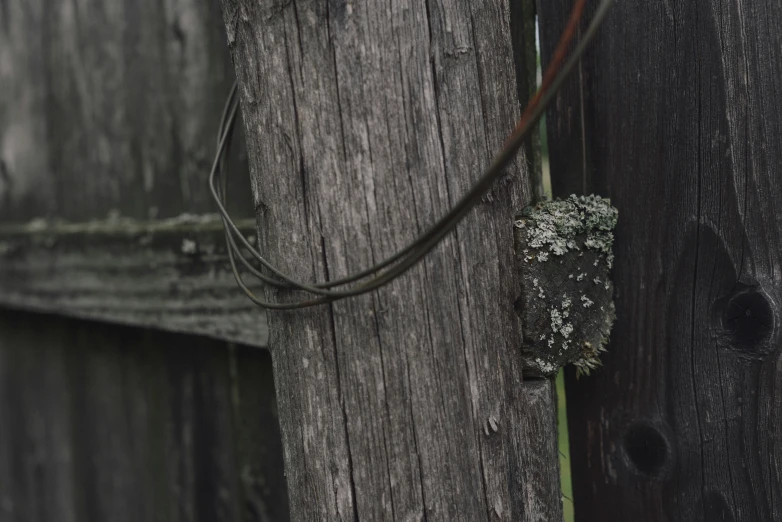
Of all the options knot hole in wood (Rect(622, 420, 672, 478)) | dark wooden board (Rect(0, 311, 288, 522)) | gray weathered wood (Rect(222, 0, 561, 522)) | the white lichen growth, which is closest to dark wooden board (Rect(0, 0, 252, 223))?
dark wooden board (Rect(0, 311, 288, 522))

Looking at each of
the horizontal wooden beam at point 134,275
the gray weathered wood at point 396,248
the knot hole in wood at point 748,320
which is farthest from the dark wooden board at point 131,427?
the knot hole in wood at point 748,320

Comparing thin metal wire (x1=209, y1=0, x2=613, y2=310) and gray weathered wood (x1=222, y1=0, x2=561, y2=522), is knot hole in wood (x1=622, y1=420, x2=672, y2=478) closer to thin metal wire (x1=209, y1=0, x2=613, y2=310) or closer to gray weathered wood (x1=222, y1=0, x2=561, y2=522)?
gray weathered wood (x1=222, y1=0, x2=561, y2=522)

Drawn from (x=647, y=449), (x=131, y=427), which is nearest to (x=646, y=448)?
(x=647, y=449)

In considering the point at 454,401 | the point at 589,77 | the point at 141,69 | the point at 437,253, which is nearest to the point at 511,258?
the point at 437,253

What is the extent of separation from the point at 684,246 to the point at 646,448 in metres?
0.41

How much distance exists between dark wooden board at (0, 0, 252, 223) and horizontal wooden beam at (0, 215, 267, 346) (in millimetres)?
89

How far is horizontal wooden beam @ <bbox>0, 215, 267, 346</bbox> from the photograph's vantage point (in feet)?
6.16

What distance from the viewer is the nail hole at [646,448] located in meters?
1.30

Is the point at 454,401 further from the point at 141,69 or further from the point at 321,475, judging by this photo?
the point at 141,69

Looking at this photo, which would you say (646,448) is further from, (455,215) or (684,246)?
(455,215)

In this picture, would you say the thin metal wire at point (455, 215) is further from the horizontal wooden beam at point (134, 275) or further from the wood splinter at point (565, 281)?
the horizontal wooden beam at point (134, 275)

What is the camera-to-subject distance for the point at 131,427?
2404 mm

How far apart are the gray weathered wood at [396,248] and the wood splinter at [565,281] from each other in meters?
0.05

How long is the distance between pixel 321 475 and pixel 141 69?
1.62 m
